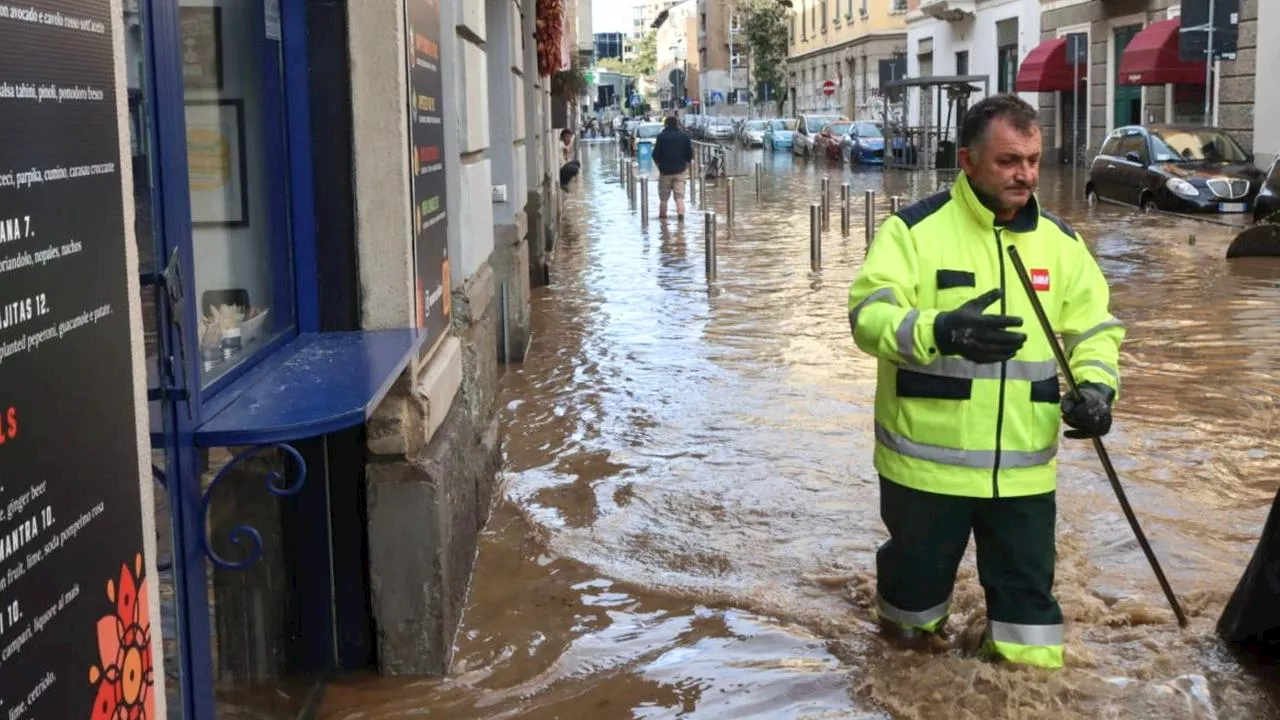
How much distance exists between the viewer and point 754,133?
60438mm

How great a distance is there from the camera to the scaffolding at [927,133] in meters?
36.1

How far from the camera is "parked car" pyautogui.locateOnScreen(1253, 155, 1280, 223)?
1802 centimetres

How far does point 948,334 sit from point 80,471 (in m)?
A: 2.47

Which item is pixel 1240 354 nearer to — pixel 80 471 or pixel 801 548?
pixel 801 548

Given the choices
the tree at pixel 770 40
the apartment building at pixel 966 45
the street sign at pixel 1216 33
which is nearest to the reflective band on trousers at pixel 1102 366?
the street sign at pixel 1216 33

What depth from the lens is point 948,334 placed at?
4.09 meters

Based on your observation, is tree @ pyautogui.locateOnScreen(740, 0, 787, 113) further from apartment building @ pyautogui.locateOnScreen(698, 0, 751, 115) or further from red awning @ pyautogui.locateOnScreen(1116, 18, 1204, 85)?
red awning @ pyautogui.locateOnScreen(1116, 18, 1204, 85)

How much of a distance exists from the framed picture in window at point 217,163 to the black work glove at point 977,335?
6.37 feet

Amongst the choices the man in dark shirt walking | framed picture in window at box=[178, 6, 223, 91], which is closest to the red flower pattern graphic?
framed picture in window at box=[178, 6, 223, 91]

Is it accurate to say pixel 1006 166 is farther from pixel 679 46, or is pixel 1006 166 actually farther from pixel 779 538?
pixel 679 46

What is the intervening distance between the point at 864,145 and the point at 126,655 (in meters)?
41.3

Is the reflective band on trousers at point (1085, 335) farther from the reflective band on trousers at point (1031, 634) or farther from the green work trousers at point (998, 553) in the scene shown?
the reflective band on trousers at point (1031, 634)

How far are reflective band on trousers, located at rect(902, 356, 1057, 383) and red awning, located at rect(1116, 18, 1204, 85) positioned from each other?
27.8m

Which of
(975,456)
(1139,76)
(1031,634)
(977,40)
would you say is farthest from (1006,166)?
(977,40)
